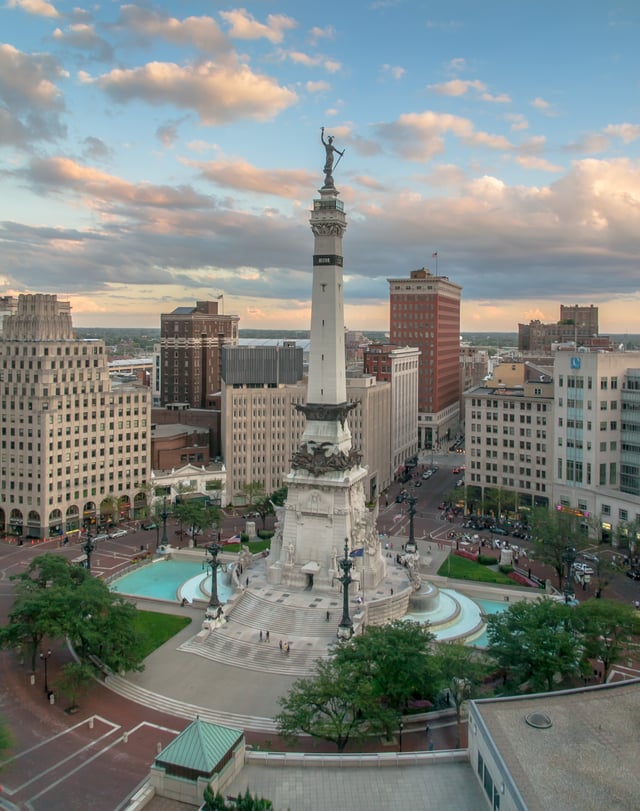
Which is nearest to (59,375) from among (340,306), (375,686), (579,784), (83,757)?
(340,306)

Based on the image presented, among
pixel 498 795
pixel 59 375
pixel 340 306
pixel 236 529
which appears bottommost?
pixel 236 529

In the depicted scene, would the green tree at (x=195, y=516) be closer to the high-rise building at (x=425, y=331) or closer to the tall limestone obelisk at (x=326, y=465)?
the tall limestone obelisk at (x=326, y=465)

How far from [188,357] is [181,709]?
135 metres

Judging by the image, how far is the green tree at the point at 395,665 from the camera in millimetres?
44875

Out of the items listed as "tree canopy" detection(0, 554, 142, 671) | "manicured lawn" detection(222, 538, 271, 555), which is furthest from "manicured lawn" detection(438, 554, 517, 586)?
"tree canopy" detection(0, 554, 142, 671)

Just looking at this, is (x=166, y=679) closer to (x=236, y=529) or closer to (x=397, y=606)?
(x=397, y=606)

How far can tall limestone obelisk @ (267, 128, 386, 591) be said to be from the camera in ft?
242

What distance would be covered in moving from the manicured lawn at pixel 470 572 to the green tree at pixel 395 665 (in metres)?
34.6

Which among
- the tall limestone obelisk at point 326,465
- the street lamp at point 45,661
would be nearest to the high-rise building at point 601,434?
the tall limestone obelisk at point 326,465

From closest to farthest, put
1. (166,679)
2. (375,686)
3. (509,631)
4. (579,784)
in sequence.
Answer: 1. (579,784)
2. (375,686)
3. (509,631)
4. (166,679)

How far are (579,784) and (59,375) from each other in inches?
3669

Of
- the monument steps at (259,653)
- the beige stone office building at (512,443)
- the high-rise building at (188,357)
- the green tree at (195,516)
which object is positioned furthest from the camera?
the high-rise building at (188,357)

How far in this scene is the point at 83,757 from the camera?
4447cm

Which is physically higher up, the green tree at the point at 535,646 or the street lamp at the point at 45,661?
the green tree at the point at 535,646
